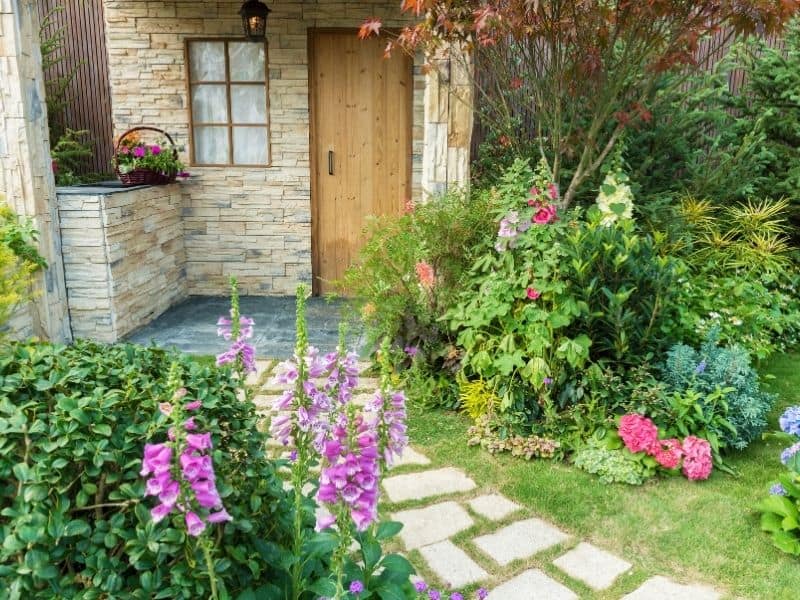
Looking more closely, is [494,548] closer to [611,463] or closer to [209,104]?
[611,463]

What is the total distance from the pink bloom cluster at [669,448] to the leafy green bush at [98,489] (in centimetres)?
187

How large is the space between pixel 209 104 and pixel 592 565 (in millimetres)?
5049

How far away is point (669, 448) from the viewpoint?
2977mm

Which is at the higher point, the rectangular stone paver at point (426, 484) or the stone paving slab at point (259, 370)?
the stone paving slab at point (259, 370)

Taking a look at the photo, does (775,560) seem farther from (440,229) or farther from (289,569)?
(440,229)

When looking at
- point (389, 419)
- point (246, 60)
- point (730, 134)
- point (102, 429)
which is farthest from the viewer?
point (246, 60)

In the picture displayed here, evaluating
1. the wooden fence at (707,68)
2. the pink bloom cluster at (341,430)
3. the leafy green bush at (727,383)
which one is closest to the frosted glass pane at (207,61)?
the wooden fence at (707,68)

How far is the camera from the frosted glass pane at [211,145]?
6.02m

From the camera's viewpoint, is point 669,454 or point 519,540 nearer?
point 519,540

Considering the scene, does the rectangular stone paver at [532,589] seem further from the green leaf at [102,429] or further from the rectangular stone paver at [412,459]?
the green leaf at [102,429]

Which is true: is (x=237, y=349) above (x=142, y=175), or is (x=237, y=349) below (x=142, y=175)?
below

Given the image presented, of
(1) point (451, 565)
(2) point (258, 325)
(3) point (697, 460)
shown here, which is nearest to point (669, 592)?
A: (1) point (451, 565)

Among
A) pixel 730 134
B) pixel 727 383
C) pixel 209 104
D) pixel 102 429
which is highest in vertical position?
pixel 209 104

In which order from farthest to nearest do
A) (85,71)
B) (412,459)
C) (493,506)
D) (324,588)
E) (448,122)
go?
1. (85,71)
2. (448,122)
3. (412,459)
4. (493,506)
5. (324,588)
